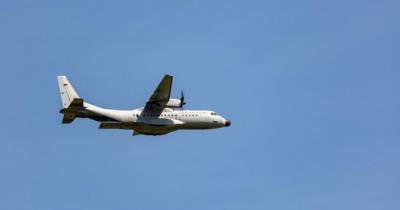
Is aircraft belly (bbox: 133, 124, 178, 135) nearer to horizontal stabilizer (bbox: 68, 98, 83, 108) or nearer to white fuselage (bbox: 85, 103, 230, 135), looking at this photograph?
white fuselage (bbox: 85, 103, 230, 135)

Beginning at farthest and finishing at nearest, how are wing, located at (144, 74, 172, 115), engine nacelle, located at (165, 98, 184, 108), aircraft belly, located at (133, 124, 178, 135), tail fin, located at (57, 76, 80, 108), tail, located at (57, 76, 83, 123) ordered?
engine nacelle, located at (165, 98, 184, 108) → tail fin, located at (57, 76, 80, 108) → aircraft belly, located at (133, 124, 178, 135) → wing, located at (144, 74, 172, 115) → tail, located at (57, 76, 83, 123)

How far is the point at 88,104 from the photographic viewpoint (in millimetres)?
101938

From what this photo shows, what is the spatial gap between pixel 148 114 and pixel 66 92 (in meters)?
8.67

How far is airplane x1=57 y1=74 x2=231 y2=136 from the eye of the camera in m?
100

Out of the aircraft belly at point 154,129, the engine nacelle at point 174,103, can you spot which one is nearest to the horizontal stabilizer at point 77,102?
the aircraft belly at point 154,129

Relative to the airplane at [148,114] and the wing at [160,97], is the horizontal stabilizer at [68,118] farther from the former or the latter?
the wing at [160,97]

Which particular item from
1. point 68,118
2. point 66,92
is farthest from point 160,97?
point 66,92

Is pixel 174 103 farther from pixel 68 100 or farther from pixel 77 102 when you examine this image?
pixel 77 102

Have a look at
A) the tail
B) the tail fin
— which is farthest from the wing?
the tail fin

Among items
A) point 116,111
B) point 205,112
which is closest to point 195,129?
point 205,112

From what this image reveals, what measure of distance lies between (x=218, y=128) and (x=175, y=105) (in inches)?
216

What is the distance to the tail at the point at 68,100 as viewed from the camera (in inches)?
3922

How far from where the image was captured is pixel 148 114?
102 metres

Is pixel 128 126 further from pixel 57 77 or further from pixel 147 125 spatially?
pixel 57 77
